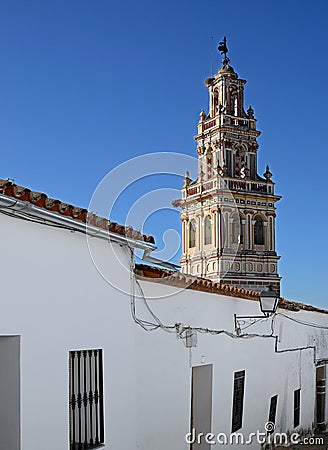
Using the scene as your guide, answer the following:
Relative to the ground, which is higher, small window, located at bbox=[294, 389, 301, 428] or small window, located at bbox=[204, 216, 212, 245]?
small window, located at bbox=[204, 216, 212, 245]

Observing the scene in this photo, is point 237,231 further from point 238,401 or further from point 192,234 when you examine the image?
point 238,401

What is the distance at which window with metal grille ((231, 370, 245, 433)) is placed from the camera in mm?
10103

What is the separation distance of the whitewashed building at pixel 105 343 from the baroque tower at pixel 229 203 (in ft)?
98.7

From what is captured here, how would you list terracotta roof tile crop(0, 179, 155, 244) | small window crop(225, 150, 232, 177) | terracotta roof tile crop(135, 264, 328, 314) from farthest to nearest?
small window crop(225, 150, 232, 177), terracotta roof tile crop(135, 264, 328, 314), terracotta roof tile crop(0, 179, 155, 244)

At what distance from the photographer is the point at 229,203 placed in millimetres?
41812

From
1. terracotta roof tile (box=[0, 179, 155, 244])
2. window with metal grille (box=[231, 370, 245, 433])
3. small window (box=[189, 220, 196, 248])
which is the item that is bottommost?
window with metal grille (box=[231, 370, 245, 433])

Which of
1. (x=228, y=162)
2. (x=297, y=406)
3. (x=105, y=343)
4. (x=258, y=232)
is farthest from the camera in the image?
(x=258, y=232)

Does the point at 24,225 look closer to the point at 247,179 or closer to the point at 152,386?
the point at 152,386

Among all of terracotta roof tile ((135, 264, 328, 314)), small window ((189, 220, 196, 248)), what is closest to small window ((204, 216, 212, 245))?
small window ((189, 220, 196, 248))

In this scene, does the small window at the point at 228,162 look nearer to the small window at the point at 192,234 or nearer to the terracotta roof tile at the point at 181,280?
the small window at the point at 192,234

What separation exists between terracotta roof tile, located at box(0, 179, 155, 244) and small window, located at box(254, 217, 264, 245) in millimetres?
36321

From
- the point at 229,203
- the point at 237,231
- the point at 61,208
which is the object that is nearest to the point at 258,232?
Result: the point at 237,231

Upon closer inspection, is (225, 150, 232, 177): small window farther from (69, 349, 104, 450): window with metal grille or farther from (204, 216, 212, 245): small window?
(69, 349, 104, 450): window with metal grille

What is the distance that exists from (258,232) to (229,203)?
2.97m
